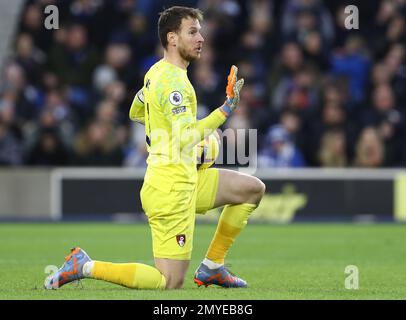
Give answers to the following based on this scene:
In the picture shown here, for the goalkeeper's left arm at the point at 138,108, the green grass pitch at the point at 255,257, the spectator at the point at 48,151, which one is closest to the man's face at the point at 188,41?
the goalkeeper's left arm at the point at 138,108

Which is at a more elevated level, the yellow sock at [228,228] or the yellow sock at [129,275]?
the yellow sock at [228,228]

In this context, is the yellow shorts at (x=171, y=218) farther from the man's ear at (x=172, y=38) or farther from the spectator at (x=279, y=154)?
the spectator at (x=279, y=154)

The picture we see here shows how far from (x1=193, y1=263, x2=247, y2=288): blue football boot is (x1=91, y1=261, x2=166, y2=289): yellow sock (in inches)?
23.8

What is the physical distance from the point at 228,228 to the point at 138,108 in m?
1.11

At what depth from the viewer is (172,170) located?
7.82 meters

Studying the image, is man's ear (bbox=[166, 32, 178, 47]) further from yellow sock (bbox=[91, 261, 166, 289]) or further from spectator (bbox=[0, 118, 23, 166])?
spectator (bbox=[0, 118, 23, 166])

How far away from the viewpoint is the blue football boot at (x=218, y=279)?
8.17 meters

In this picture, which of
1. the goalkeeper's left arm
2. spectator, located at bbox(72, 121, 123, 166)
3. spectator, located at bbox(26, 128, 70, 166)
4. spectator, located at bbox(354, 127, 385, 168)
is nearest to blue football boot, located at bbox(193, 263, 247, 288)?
the goalkeeper's left arm

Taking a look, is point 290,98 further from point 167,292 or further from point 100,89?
point 167,292

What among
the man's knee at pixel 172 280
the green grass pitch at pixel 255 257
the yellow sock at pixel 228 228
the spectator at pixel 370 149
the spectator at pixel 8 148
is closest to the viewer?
the green grass pitch at pixel 255 257

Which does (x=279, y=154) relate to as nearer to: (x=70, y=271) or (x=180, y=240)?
(x=180, y=240)

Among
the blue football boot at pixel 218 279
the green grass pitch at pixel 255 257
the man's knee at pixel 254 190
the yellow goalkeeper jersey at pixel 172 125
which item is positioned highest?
the yellow goalkeeper jersey at pixel 172 125

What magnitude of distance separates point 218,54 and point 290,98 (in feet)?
4.50
